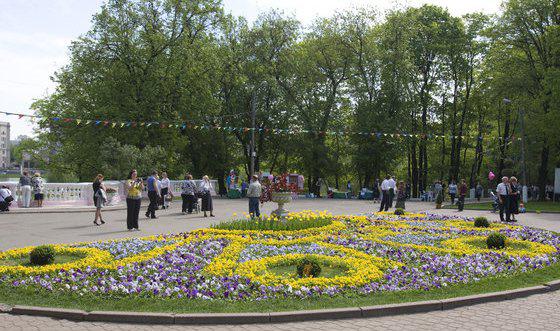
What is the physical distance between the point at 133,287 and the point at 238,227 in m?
6.92

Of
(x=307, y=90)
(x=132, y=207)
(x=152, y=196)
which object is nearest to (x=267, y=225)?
(x=132, y=207)

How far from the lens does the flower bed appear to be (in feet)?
27.6

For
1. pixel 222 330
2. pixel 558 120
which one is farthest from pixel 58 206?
pixel 558 120

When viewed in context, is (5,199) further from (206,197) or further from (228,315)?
(228,315)

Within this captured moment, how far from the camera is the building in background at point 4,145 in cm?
14612

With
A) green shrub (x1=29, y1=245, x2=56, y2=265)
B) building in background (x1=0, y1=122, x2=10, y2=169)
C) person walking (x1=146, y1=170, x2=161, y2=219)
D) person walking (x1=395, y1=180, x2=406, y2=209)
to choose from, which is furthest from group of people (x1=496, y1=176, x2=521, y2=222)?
building in background (x1=0, y1=122, x2=10, y2=169)

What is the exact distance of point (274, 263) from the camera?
10.5m

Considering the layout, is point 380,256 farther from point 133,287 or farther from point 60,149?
point 60,149

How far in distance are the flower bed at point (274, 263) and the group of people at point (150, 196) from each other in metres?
3.35

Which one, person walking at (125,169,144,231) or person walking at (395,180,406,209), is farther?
person walking at (395,180,406,209)

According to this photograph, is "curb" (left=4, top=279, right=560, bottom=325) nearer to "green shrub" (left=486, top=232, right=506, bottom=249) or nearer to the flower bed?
the flower bed

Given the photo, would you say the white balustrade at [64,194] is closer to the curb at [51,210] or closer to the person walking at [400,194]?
the curb at [51,210]

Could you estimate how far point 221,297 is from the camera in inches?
315

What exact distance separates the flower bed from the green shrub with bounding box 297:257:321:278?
7.5 inches
